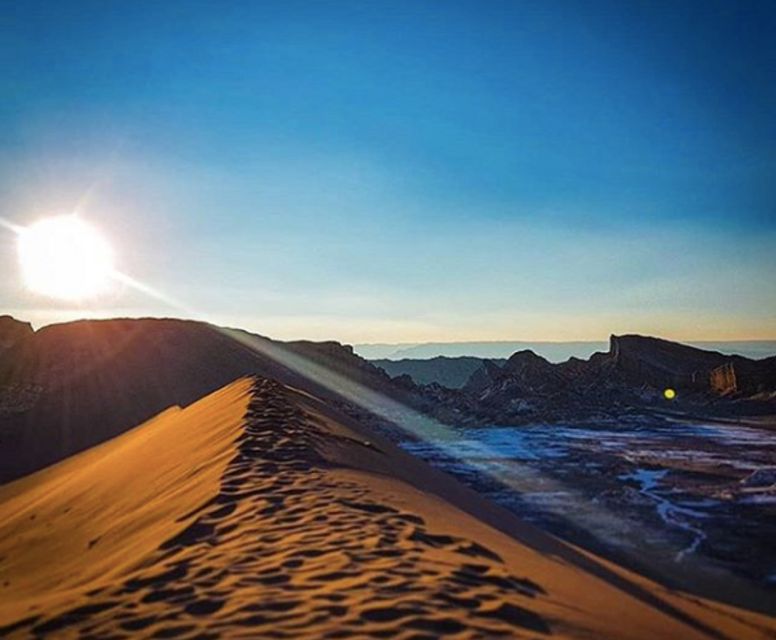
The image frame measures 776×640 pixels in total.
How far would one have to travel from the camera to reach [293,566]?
4.44 metres

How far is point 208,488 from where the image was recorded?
6941 millimetres

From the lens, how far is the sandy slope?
3652 mm

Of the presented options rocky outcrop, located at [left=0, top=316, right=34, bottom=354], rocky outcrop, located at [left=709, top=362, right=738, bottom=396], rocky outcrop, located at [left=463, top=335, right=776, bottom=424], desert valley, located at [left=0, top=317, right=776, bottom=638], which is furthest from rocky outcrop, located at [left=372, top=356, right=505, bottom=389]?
desert valley, located at [left=0, top=317, right=776, bottom=638]

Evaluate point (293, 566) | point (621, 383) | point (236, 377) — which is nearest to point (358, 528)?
point (293, 566)

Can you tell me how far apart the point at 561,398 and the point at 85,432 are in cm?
3045

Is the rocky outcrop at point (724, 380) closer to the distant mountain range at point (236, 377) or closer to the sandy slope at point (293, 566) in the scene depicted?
the distant mountain range at point (236, 377)

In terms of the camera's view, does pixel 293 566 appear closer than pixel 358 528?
Yes

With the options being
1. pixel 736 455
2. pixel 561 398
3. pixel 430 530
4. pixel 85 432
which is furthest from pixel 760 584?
pixel 561 398

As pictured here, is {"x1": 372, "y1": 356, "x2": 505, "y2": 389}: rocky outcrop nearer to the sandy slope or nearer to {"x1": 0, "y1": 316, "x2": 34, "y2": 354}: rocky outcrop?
{"x1": 0, "y1": 316, "x2": 34, "y2": 354}: rocky outcrop

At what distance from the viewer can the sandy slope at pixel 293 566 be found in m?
3.65

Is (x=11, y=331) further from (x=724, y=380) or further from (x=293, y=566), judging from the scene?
(x=724, y=380)

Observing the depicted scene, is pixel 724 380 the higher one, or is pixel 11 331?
pixel 11 331

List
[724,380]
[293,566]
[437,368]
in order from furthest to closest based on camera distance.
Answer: [437,368] → [724,380] → [293,566]

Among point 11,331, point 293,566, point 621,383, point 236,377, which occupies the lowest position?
point 293,566
